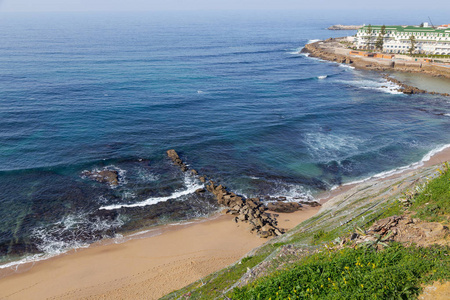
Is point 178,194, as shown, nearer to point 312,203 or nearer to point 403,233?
point 312,203

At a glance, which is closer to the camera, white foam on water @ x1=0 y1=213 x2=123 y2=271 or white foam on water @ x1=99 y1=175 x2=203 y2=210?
white foam on water @ x1=0 y1=213 x2=123 y2=271

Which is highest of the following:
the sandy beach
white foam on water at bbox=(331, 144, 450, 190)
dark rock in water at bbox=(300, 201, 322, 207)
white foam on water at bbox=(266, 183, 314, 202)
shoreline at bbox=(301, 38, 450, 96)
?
shoreline at bbox=(301, 38, 450, 96)

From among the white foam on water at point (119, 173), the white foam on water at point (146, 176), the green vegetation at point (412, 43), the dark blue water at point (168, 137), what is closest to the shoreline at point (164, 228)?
the dark blue water at point (168, 137)

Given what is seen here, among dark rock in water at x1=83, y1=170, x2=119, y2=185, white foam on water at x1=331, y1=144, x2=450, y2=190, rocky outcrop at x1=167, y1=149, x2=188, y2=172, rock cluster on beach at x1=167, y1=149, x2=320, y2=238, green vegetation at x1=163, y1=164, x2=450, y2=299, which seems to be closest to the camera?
green vegetation at x1=163, y1=164, x2=450, y2=299

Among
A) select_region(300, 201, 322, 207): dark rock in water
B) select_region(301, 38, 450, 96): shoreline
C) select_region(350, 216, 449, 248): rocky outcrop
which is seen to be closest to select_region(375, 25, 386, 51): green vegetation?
select_region(301, 38, 450, 96): shoreline

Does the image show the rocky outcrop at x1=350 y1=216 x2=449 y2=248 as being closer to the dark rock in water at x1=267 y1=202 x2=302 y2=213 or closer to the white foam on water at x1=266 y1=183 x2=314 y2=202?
the dark rock in water at x1=267 y1=202 x2=302 y2=213

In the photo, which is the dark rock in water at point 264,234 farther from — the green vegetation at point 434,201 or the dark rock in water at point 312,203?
the green vegetation at point 434,201

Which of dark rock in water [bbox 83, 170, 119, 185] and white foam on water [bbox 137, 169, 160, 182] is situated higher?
dark rock in water [bbox 83, 170, 119, 185]

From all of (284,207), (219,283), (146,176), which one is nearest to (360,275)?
(219,283)
